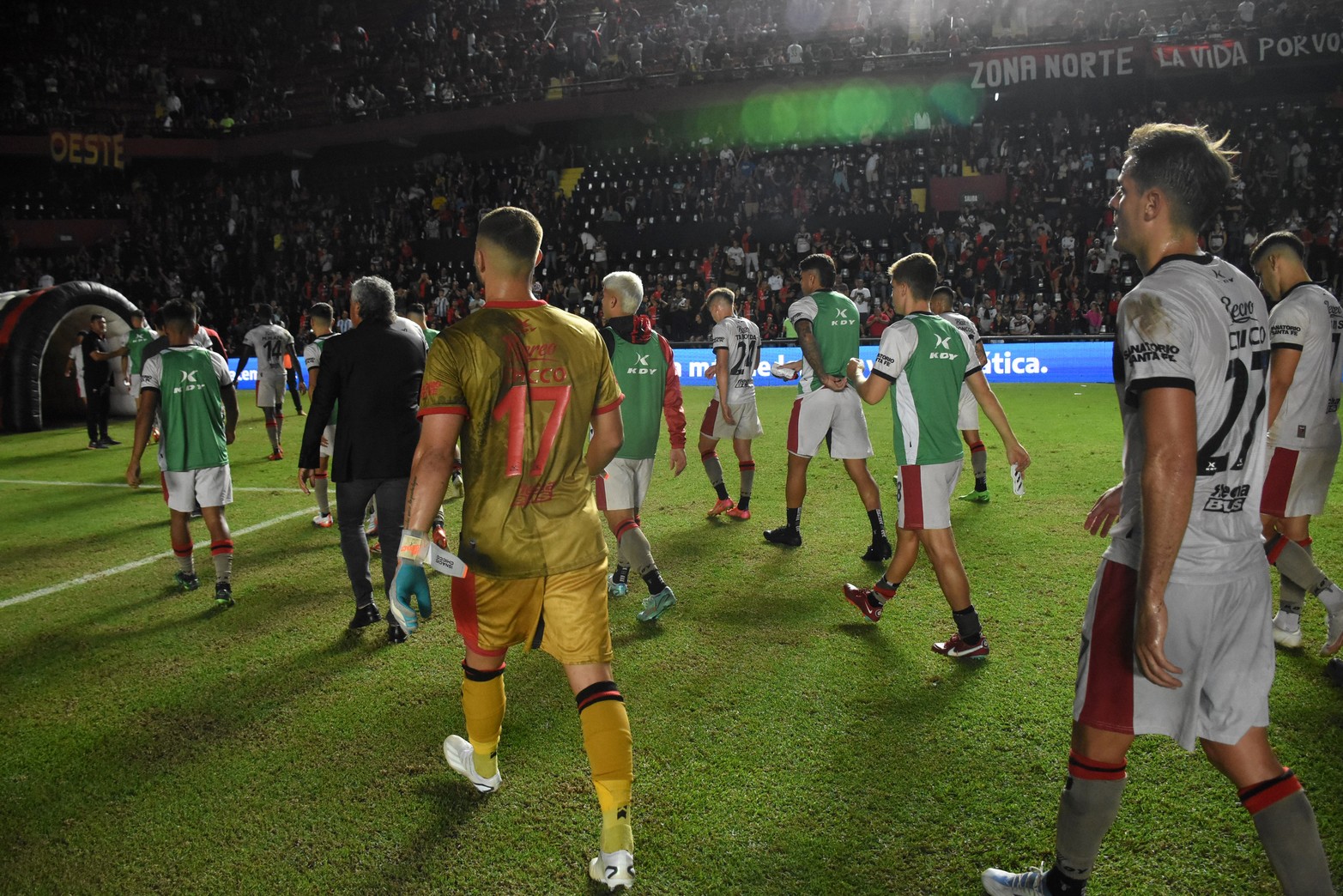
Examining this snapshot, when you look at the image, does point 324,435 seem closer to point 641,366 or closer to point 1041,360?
point 641,366

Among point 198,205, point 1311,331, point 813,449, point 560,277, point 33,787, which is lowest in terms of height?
point 33,787

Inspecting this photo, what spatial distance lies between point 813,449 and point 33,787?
5509 mm

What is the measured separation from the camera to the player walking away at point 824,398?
7113 mm

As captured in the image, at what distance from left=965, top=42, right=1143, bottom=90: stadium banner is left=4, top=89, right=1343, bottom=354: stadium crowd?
1.59 meters

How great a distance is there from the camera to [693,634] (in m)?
5.40

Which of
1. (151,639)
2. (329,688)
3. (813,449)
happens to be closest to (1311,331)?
(813,449)

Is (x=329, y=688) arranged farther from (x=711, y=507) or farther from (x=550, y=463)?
(x=711, y=507)

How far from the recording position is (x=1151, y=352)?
89.8 inches

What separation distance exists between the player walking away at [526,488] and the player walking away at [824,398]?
13.7 feet

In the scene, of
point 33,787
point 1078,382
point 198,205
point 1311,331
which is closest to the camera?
point 33,787

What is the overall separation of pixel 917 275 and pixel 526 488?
9.71 feet

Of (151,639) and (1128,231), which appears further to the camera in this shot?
(151,639)

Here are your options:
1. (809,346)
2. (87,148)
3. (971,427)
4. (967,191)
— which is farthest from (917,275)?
(87,148)

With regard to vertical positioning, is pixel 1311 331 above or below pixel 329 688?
above
